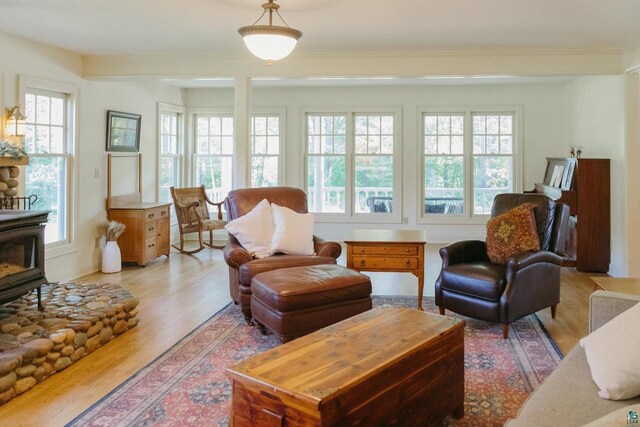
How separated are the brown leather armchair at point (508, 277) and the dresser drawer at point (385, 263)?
33cm

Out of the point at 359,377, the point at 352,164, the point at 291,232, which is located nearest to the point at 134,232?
the point at 291,232

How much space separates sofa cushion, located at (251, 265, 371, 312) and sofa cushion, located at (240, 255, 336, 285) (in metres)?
0.25

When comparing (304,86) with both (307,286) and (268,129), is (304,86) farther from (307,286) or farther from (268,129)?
(307,286)

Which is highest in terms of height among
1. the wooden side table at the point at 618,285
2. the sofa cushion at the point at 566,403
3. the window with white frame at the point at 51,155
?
the window with white frame at the point at 51,155

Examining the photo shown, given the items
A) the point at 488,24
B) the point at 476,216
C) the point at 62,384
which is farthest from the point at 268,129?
the point at 62,384

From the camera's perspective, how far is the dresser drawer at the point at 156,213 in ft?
21.9

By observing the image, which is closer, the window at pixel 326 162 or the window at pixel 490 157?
the window at pixel 490 157

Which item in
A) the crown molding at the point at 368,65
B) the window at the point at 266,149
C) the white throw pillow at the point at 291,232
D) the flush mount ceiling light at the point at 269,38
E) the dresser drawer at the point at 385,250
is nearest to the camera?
the flush mount ceiling light at the point at 269,38

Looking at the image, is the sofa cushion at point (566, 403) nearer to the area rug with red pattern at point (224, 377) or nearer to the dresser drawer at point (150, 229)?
the area rug with red pattern at point (224, 377)

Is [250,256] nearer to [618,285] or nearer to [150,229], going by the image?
[618,285]

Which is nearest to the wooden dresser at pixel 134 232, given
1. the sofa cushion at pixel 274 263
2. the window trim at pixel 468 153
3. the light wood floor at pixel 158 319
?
the light wood floor at pixel 158 319

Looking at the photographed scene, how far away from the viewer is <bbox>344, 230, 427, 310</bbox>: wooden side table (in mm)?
4434

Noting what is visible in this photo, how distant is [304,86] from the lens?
848 centimetres

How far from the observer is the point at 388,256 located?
14.6ft
